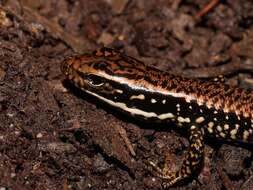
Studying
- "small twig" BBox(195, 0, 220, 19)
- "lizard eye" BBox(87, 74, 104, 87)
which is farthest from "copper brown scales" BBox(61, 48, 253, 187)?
"small twig" BBox(195, 0, 220, 19)

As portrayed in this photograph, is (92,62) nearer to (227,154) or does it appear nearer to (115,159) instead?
(115,159)

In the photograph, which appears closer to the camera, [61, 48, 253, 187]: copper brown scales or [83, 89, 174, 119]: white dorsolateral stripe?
[61, 48, 253, 187]: copper brown scales

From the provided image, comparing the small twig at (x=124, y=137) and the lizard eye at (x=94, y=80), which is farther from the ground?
the lizard eye at (x=94, y=80)

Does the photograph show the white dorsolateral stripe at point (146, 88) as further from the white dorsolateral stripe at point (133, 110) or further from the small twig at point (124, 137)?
the small twig at point (124, 137)

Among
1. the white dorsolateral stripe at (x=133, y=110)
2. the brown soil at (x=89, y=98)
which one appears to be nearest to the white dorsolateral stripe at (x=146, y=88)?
the white dorsolateral stripe at (x=133, y=110)

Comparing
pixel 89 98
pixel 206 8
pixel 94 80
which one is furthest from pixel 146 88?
pixel 206 8

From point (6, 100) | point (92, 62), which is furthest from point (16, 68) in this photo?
point (92, 62)

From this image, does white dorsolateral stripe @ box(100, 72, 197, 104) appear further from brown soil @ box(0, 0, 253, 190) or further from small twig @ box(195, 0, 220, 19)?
small twig @ box(195, 0, 220, 19)
